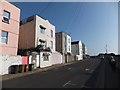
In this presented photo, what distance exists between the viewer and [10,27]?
23.9m

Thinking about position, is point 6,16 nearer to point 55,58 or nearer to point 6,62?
point 6,62

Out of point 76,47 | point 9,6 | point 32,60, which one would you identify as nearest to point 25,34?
point 32,60

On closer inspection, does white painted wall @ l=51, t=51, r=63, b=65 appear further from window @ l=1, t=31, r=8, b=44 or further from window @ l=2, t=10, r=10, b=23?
window @ l=2, t=10, r=10, b=23

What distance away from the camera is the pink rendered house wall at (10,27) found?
73.2ft

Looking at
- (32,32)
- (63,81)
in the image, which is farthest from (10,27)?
(63,81)

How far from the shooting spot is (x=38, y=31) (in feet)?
111

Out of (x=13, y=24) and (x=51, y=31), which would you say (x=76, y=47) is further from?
(x=13, y=24)

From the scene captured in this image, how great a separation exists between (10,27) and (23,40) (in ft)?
34.3

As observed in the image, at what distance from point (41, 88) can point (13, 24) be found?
15449 mm

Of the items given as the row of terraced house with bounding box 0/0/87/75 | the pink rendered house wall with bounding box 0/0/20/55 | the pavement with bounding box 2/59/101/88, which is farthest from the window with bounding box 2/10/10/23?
the pavement with bounding box 2/59/101/88

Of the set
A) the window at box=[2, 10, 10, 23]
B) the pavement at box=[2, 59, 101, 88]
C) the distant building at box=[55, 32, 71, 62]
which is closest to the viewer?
the pavement at box=[2, 59, 101, 88]

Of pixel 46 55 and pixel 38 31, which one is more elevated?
pixel 38 31

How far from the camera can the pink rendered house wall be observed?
879 inches

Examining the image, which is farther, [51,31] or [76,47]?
[76,47]
